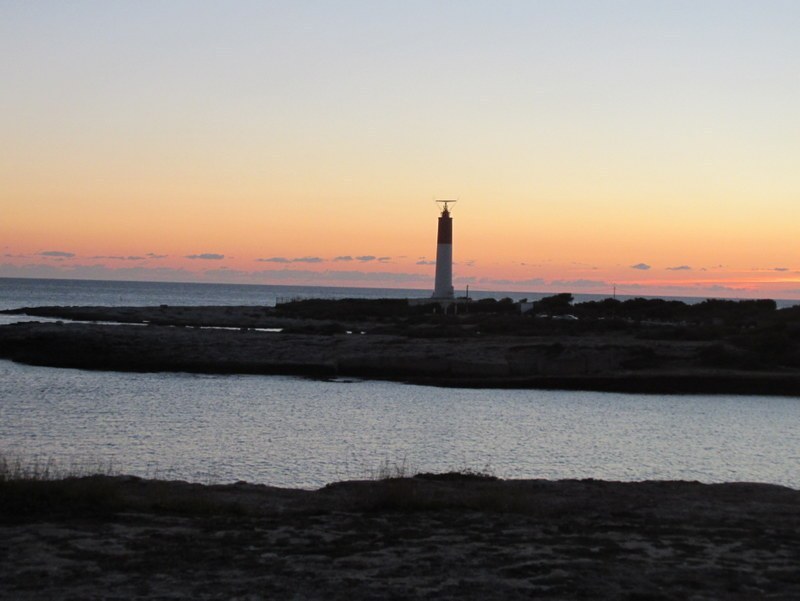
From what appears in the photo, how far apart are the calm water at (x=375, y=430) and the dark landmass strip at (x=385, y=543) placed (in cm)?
666

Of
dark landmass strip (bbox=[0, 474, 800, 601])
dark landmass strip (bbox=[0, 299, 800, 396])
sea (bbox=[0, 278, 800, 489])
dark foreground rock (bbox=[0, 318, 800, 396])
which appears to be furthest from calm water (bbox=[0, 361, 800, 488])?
dark landmass strip (bbox=[0, 474, 800, 601])

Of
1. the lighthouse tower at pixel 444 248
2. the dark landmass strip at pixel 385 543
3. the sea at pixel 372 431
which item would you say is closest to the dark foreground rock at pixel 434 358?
the sea at pixel 372 431

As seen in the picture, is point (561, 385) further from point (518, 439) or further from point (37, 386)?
point (37, 386)

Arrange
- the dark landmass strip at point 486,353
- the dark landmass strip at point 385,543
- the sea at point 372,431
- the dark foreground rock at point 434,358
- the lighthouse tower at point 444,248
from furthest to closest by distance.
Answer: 1. the lighthouse tower at point 444,248
2. the dark landmass strip at point 486,353
3. the dark foreground rock at point 434,358
4. the sea at point 372,431
5. the dark landmass strip at point 385,543

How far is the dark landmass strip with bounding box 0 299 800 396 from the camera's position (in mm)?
40250

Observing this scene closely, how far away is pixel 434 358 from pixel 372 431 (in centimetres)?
1725

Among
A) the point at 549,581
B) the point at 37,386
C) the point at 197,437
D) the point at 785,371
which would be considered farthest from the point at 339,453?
the point at 785,371

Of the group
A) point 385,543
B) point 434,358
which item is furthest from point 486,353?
point 385,543

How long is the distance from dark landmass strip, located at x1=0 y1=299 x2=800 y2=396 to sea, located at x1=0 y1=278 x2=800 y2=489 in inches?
79.0

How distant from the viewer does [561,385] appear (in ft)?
131

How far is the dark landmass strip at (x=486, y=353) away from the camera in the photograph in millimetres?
40250

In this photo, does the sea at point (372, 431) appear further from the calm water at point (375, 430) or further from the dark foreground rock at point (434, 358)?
the dark foreground rock at point (434, 358)

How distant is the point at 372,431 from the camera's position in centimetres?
2627

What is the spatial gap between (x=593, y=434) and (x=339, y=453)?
816 cm
